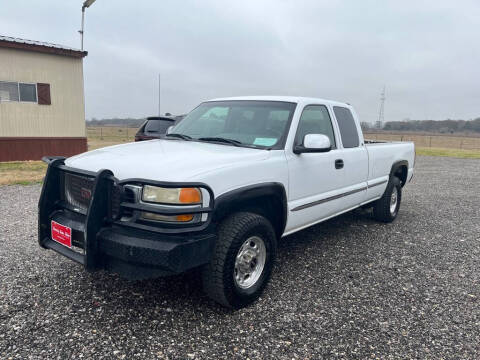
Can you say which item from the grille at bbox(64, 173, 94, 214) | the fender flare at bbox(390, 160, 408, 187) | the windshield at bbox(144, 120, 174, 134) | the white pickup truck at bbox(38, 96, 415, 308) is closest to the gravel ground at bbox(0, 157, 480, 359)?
the white pickup truck at bbox(38, 96, 415, 308)

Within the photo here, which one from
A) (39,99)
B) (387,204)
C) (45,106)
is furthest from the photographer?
(45,106)

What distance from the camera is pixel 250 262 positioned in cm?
326

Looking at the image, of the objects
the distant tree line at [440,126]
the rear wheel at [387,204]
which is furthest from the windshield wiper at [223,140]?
the distant tree line at [440,126]

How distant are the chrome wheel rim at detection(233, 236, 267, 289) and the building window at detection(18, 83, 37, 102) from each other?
12.1m

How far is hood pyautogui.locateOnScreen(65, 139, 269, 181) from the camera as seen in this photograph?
271cm

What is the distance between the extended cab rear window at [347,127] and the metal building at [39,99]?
11.3 metres

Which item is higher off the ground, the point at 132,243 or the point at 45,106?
the point at 45,106

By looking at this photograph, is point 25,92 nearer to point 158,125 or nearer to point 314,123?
point 158,125

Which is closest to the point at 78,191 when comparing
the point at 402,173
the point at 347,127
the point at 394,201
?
the point at 347,127

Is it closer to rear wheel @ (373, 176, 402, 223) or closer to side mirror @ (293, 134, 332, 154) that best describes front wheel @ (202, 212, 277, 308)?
side mirror @ (293, 134, 332, 154)

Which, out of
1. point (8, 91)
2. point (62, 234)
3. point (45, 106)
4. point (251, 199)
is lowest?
point (62, 234)

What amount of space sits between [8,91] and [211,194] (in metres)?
12.3

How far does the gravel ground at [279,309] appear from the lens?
8.60ft

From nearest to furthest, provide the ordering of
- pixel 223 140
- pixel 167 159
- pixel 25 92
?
pixel 167 159 → pixel 223 140 → pixel 25 92
